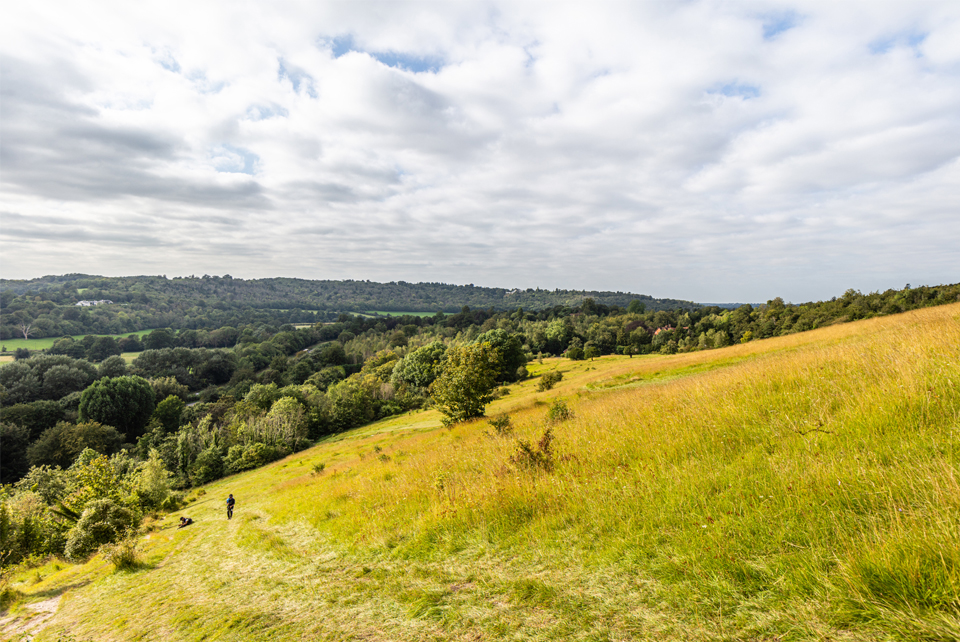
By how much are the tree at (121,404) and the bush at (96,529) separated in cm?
6514

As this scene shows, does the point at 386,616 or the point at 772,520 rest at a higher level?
the point at 772,520

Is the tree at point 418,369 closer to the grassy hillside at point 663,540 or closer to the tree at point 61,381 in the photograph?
the grassy hillside at point 663,540

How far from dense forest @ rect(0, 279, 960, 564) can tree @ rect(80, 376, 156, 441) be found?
21 cm

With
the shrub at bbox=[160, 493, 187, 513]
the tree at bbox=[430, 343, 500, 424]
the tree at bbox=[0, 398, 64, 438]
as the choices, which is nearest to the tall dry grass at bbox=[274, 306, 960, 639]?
the tree at bbox=[430, 343, 500, 424]

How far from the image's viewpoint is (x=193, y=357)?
10912cm

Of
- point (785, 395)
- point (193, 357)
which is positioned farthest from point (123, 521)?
point (193, 357)

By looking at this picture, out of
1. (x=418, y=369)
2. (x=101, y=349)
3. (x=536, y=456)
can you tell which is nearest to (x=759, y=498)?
(x=536, y=456)

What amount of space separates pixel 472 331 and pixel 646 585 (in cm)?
13831

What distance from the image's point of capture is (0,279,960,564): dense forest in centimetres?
2745

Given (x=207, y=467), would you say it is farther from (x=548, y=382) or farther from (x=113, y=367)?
(x=113, y=367)

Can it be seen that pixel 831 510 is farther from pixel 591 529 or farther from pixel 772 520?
pixel 591 529

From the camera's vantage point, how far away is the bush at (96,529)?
59.8 ft

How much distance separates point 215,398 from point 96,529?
85.5 metres

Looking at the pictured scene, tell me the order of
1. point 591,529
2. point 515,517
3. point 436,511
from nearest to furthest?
point 591,529 → point 515,517 → point 436,511
